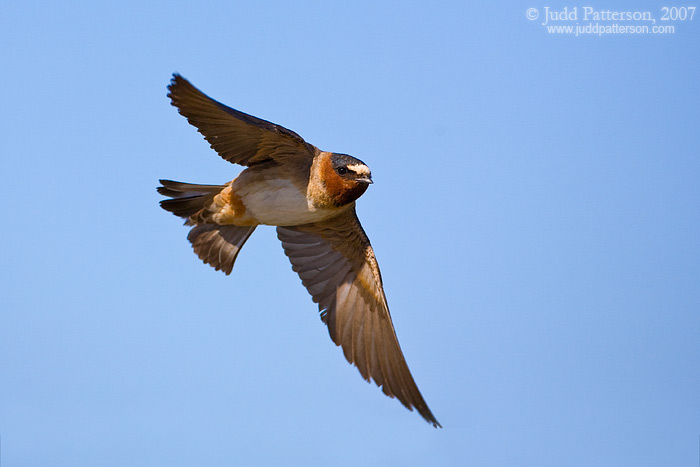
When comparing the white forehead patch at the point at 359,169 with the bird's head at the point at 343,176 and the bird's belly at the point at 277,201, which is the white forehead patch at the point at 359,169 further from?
the bird's belly at the point at 277,201

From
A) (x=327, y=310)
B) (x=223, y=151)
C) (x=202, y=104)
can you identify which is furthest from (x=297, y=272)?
(x=202, y=104)

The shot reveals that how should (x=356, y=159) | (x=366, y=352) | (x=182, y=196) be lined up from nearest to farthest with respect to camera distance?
(x=356, y=159), (x=182, y=196), (x=366, y=352)

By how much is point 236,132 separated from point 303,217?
1.05 metres

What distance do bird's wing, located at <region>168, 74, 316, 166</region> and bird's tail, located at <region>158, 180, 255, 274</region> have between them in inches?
22.5

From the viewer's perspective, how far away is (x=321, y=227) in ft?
28.0

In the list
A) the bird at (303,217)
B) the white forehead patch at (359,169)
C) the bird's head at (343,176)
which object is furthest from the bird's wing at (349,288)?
the white forehead patch at (359,169)

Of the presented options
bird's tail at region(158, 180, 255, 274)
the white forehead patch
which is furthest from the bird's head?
bird's tail at region(158, 180, 255, 274)

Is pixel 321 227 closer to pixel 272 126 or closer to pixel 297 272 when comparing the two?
pixel 297 272

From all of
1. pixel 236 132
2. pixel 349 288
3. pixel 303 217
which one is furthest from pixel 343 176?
pixel 349 288

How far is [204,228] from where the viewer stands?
810cm

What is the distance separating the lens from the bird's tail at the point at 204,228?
782 cm

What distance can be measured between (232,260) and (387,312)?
1.68m

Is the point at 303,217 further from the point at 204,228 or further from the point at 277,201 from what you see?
the point at 204,228

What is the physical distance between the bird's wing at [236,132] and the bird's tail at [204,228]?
1.88 feet
